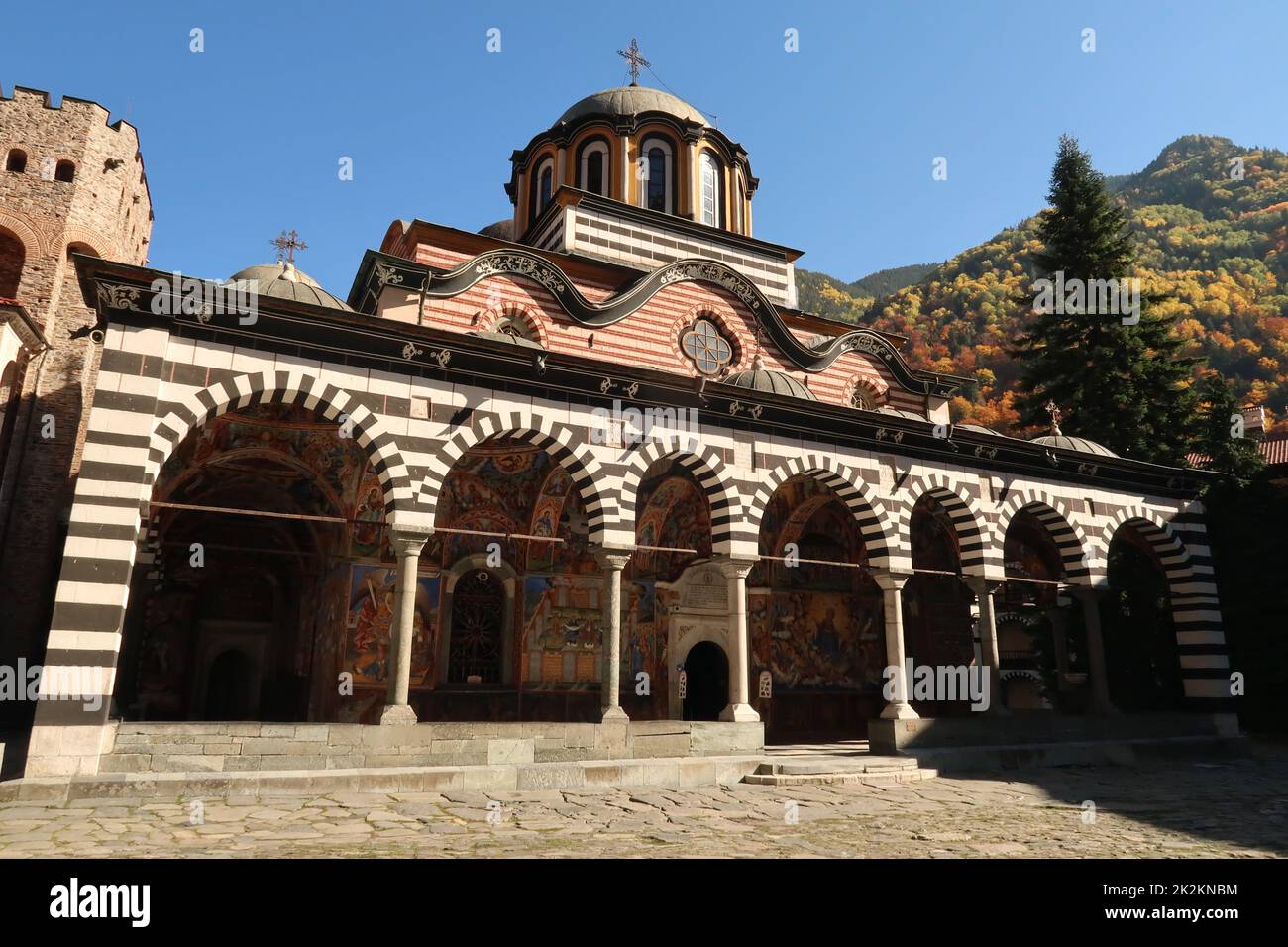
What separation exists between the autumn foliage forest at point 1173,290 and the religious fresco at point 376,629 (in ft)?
59.8

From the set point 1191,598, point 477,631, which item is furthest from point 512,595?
point 1191,598

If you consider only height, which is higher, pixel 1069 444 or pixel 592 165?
pixel 592 165

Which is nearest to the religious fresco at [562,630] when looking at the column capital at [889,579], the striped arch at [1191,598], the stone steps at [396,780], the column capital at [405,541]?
the stone steps at [396,780]

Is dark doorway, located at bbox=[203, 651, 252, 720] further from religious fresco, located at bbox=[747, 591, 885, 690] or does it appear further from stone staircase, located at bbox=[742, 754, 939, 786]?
stone staircase, located at bbox=[742, 754, 939, 786]

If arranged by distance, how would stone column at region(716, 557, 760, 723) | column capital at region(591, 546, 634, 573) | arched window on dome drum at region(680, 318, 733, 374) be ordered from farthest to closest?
1. arched window on dome drum at region(680, 318, 733, 374)
2. stone column at region(716, 557, 760, 723)
3. column capital at region(591, 546, 634, 573)

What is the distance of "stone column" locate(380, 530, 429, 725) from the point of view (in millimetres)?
9812

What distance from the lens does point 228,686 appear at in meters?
16.9

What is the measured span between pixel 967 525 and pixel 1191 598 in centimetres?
565

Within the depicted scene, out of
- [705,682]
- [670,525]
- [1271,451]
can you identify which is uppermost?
[1271,451]

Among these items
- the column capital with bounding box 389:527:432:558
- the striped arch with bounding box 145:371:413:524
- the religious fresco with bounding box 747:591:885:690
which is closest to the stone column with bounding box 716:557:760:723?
the religious fresco with bounding box 747:591:885:690

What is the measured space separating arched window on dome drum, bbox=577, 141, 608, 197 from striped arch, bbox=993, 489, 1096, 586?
1168 cm

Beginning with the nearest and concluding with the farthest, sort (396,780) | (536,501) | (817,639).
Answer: (396,780) < (536,501) < (817,639)

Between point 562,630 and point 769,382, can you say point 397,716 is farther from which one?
point 769,382
